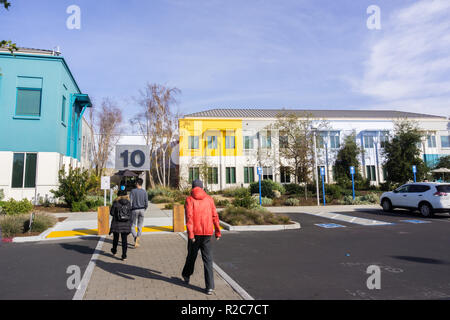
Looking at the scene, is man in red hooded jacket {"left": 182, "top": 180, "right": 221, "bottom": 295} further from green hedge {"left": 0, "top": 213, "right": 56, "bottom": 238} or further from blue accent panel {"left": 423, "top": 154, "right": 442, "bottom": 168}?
blue accent panel {"left": 423, "top": 154, "right": 442, "bottom": 168}

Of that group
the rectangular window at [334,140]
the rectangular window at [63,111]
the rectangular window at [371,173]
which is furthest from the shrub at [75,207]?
the rectangular window at [371,173]

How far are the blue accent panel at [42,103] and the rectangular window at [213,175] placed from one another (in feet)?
47.9

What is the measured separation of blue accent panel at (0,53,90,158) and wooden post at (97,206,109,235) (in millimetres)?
11197

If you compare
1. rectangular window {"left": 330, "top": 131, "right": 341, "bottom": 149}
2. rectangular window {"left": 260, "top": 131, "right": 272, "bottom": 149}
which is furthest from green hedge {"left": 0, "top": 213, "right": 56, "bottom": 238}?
rectangular window {"left": 330, "top": 131, "right": 341, "bottom": 149}

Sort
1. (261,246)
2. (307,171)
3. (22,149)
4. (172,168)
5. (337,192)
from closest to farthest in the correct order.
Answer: (261,246), (22,149), (337,192), (307,171), (172,168)

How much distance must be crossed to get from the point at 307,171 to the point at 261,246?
18136mm

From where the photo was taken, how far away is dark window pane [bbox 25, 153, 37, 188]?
18.1 meters

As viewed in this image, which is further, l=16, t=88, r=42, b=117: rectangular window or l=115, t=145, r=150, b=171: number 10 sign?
l=16, t=88, r=42, b=117: rectangular window

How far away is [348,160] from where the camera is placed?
33.5 m

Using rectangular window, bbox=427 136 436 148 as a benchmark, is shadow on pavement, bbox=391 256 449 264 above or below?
below

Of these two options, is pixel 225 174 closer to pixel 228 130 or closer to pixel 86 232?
pixel 228 130

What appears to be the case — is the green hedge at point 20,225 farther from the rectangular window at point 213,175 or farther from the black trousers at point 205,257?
the rectangular window at point 213,175

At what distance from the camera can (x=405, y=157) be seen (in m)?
29.2
